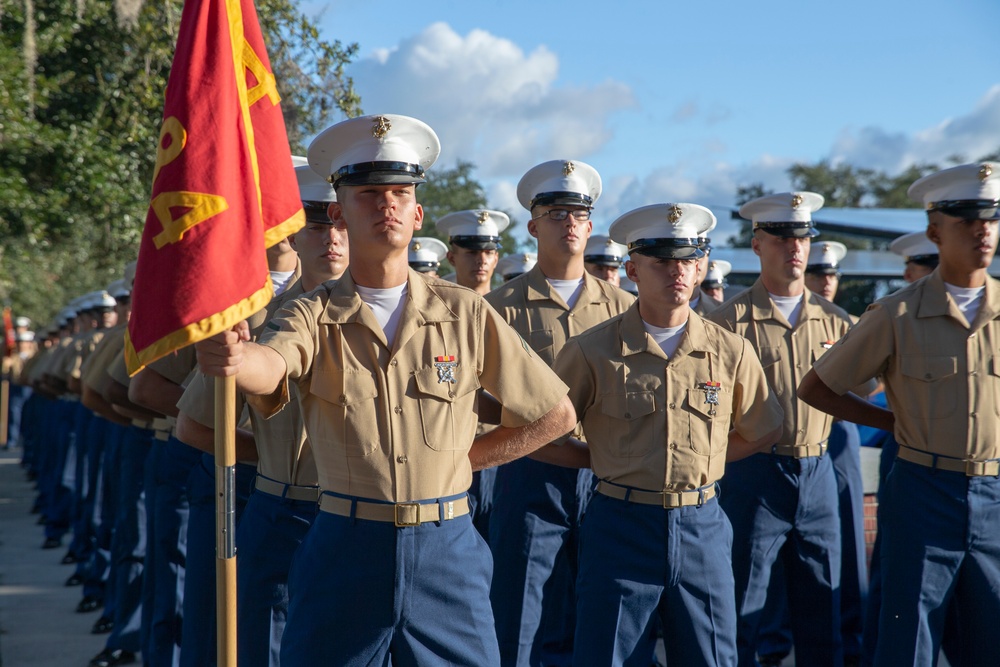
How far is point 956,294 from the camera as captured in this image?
4.80 meters

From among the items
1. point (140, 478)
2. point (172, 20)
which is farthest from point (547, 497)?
point (172, 20)

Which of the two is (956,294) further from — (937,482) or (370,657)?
(370,657)

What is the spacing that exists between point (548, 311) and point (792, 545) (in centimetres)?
175

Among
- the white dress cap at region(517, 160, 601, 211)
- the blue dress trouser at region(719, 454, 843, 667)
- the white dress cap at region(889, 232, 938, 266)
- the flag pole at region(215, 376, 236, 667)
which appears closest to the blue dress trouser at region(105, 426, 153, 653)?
the white dress cap at region(517, 160, 601, 211)

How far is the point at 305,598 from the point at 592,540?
1.43 m

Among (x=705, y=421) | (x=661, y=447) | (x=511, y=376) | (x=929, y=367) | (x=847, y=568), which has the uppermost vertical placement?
(x=929, y=367)

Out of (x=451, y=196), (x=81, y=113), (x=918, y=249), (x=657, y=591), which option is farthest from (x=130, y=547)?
(x=451, y=196)

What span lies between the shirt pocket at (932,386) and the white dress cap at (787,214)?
162 cm

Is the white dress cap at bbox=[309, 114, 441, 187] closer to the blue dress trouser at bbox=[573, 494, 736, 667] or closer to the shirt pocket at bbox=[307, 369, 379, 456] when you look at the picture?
the shirt pocket at bbox=[307, 369, 379, 456]

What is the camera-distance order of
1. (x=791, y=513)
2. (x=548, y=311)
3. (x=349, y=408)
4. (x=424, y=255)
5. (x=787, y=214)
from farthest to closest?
(x=424, y=255) < (x=787, y=214) < (x=548, y=311) < (x=791, y=513) < (x=349, y=408)

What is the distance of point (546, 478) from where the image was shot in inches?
211

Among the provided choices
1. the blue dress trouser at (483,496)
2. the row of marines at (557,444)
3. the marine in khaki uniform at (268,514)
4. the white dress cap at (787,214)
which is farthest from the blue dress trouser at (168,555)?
the white dress cap at (787,214)

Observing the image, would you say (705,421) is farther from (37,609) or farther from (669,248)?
(37,609)

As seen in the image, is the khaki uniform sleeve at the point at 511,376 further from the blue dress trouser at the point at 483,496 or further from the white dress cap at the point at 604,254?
the white dress cap at the point at 604,254
